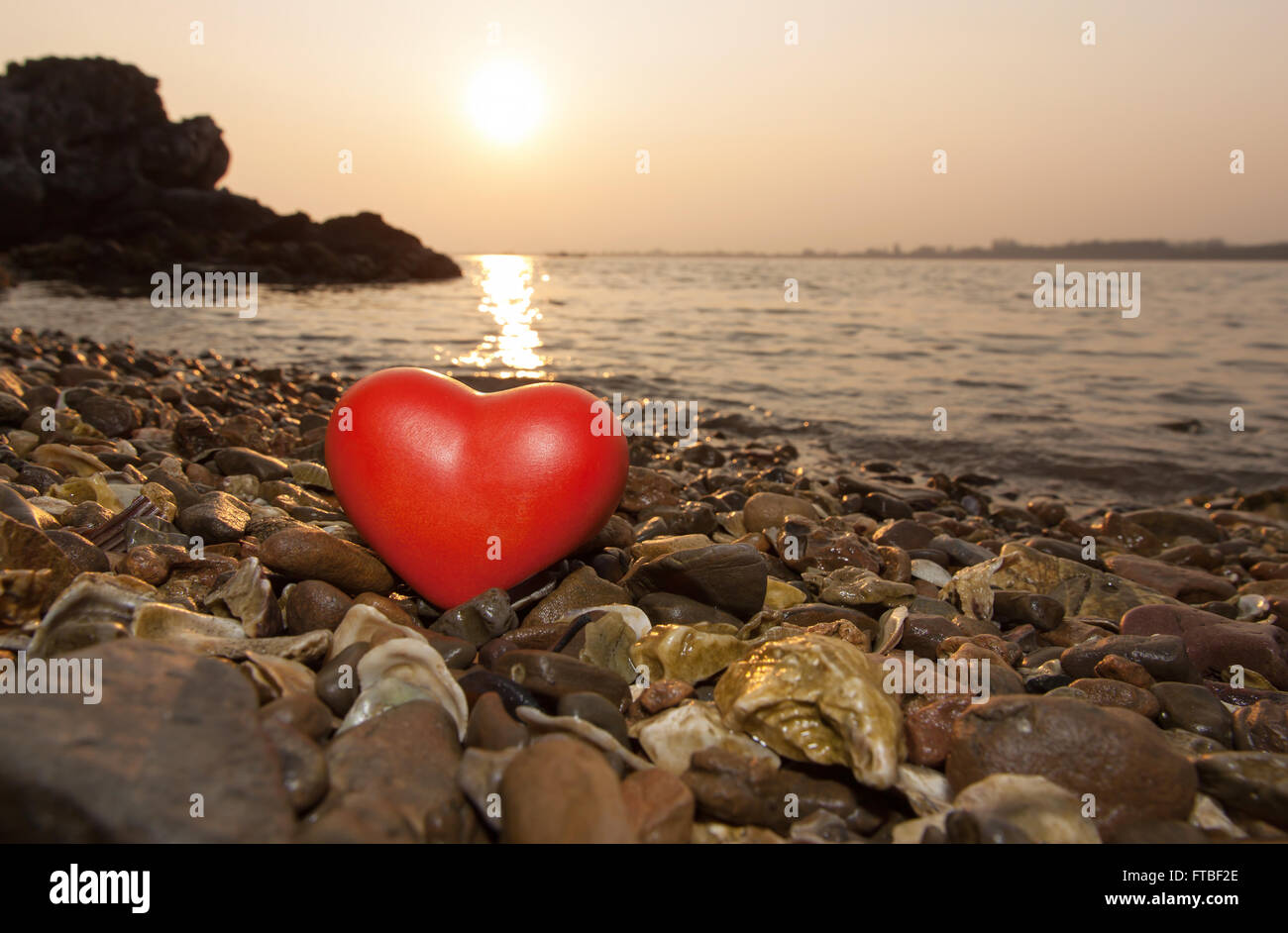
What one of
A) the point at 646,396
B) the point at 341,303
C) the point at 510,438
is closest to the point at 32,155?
the point at 341,303

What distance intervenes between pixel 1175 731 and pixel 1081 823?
929mm

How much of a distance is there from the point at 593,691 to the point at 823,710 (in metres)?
0.61

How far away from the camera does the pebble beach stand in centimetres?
146

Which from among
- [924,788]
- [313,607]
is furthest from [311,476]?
[924,788]

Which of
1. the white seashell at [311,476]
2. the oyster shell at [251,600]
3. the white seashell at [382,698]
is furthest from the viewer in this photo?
the white seashell at [311,476]

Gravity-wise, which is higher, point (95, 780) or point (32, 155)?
point (32, 155)

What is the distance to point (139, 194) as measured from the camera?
54406mm

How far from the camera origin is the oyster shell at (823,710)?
186 centimetres

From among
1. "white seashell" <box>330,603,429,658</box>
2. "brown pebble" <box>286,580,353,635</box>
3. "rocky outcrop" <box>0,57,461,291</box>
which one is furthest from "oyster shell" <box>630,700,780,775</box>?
"rocky outcrop" <box>0,57,461,291</box>

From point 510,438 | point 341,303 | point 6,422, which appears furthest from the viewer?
point 341,303

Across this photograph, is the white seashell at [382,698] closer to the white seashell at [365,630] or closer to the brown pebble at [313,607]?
the white seashell at [365,630]

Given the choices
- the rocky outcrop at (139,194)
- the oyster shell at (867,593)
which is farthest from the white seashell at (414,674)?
the rocky outcrop at (139,194)
